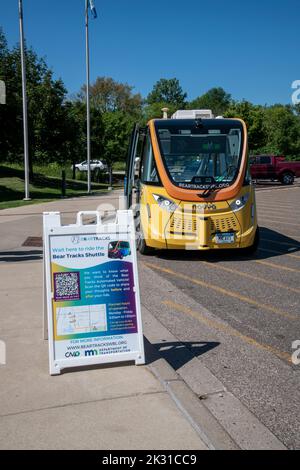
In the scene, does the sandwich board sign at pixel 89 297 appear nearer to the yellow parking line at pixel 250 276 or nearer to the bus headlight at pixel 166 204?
the yellow parking line at pixel 250 276

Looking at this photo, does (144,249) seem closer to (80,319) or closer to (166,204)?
(166,204)

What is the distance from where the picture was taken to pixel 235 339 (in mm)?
5238

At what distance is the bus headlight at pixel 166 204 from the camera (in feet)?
29.9

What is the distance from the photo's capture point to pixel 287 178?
33406mm

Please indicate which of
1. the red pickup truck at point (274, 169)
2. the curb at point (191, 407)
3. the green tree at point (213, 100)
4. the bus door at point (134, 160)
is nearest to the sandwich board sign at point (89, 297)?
the curb at point (191, 407)

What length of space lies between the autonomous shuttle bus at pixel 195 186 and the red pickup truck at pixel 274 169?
23043 millimetres

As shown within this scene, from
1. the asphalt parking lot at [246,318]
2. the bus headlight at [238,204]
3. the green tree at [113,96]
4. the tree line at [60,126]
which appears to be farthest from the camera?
the green tree at [113,96]

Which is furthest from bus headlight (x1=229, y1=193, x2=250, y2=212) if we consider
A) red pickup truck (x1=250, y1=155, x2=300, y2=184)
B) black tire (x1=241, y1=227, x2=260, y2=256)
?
red pickup truck (x1=250, y1=155, x2=300, y2=184)

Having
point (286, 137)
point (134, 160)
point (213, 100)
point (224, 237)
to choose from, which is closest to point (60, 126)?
point (134, 160)

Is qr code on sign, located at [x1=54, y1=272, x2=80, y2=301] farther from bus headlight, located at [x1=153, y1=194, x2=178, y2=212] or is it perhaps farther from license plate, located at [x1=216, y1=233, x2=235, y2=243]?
license plate, located at [x1=216, y1=233, x2=235, y2=243]

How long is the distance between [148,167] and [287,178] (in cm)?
2521

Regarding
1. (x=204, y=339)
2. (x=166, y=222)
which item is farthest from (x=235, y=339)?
(x=166, y=222)

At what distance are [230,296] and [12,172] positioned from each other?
31.3 metres

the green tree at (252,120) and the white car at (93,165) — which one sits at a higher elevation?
the green tree at (252,120)
